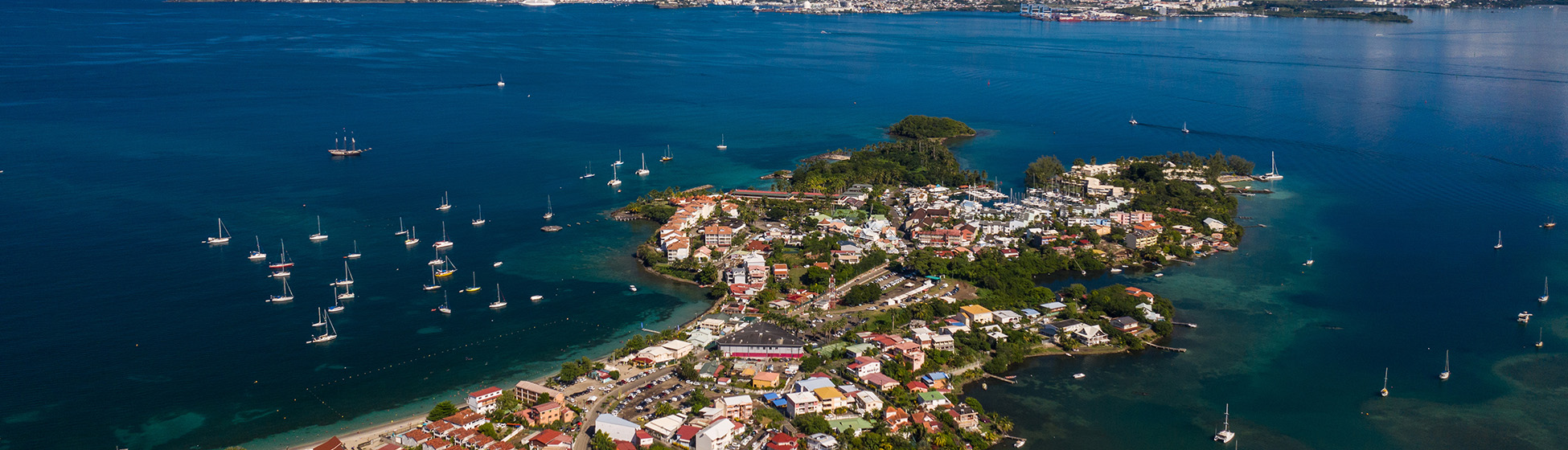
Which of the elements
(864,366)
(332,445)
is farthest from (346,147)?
(864,366)

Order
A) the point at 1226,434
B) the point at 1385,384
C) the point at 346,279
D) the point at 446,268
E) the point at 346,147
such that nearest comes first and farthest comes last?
the point at 1226,434 < the point at 1385,384 < the point at 346,279 < the point at 446,268 < the point at 346,147

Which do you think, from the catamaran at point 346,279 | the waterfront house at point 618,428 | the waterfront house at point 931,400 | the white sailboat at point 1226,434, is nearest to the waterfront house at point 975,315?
the waterfront house at point 931,400

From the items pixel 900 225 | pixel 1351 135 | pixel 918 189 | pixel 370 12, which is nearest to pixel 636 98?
pixel 918 189

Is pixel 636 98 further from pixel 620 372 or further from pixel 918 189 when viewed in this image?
pixel 620 372

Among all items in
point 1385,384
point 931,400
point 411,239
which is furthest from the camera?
point 411,239

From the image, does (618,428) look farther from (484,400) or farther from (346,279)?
(346,279)

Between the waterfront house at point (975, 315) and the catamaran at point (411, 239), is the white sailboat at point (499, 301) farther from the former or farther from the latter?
the waterfront house at point (975, 315)

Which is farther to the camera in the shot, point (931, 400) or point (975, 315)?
point (975, 315)
